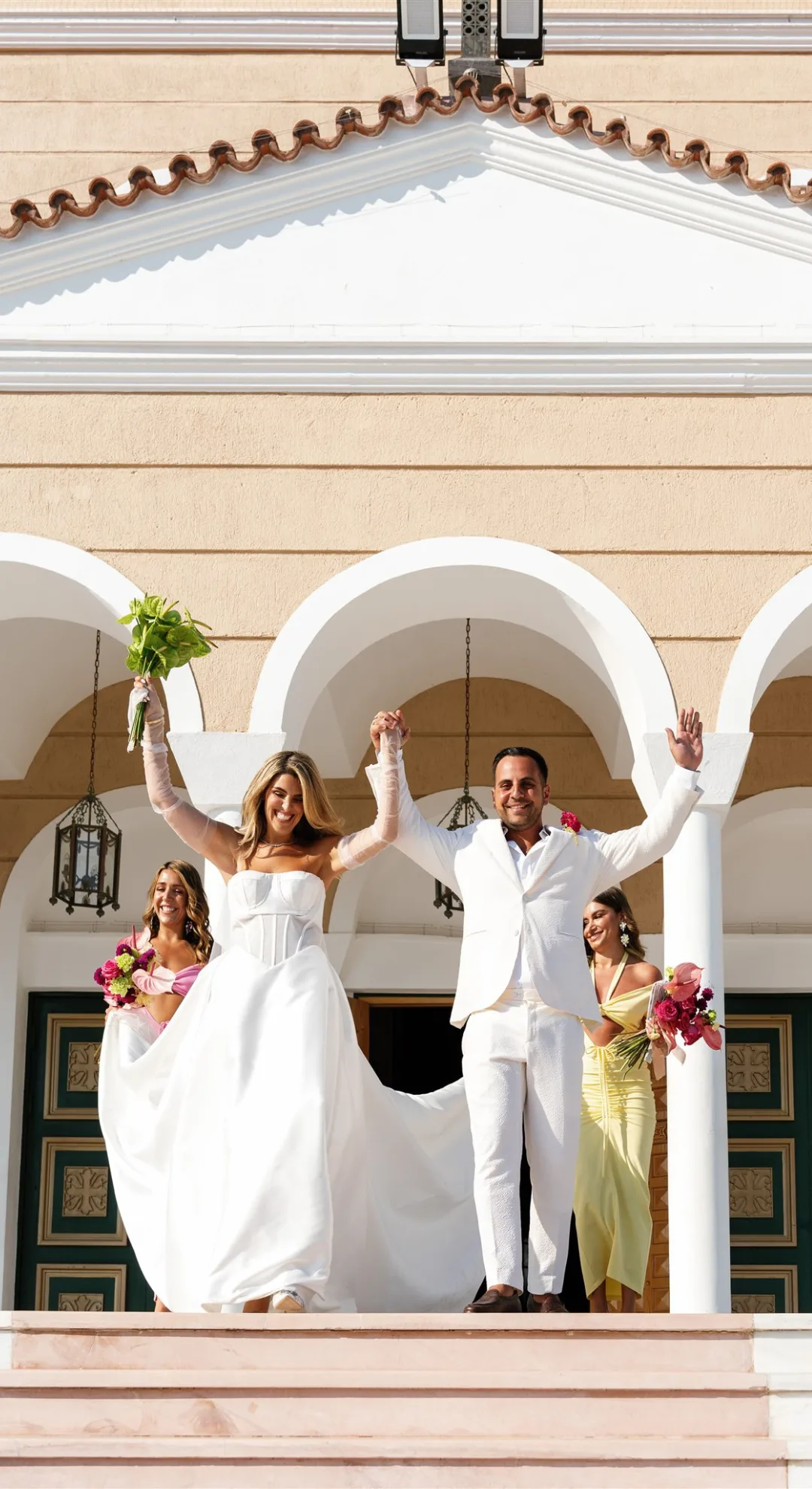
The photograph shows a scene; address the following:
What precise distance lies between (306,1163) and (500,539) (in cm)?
395

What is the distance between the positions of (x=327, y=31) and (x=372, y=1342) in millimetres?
10744

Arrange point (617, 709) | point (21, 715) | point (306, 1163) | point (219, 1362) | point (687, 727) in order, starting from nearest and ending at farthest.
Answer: point (219, 1362), point (306, 1163), point (687, 727), point (617, 709), point (21, 715)

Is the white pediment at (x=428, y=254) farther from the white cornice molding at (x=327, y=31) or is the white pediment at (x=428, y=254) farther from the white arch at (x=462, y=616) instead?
the white cornice molding at (x=327, y=31)

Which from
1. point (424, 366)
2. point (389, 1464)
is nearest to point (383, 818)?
point (389, 1464)

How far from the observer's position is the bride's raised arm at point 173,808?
254 inches

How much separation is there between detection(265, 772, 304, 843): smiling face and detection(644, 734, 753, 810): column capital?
2.82 metres

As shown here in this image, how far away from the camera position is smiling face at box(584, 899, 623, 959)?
319 inches

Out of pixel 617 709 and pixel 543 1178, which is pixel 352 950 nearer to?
pixel 617 709

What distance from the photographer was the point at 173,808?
6461 millimetres

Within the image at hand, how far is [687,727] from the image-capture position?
A: 20.9 feet

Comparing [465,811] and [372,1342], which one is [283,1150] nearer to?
[372,1342]

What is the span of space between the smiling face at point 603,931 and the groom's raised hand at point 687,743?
1862 mm

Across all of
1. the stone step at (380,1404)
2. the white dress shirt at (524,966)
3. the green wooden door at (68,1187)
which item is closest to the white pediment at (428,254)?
the white dress shirt at (524,966)

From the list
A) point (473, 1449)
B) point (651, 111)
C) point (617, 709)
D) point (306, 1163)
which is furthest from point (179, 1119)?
point (651, 111)
